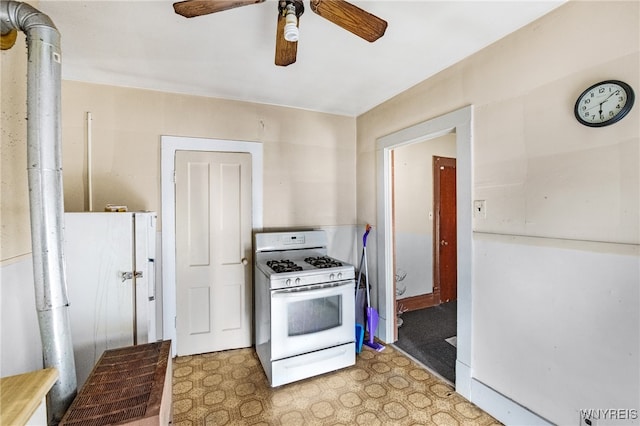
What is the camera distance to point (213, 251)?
2721 millimetres

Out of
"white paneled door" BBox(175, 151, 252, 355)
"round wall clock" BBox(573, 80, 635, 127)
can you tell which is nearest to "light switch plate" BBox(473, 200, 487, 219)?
"round wall clock" BBox(573, 80, 635, 127)

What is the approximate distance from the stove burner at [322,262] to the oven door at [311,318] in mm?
193

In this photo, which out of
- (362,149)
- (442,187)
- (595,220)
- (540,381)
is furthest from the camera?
(442,187)

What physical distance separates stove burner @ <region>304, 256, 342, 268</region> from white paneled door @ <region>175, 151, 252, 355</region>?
65cm

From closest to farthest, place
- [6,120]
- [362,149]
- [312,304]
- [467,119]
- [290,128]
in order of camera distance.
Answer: [6,120] → [467,119] → [312,304] → [290,128] → [362,149]

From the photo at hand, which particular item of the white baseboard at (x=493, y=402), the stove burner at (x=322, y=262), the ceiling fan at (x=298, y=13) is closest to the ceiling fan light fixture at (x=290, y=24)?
the ceiling fan at (x=298, y=13)

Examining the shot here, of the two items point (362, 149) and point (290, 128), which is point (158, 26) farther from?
point (362, 149)

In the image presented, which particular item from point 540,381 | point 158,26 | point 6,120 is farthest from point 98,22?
point 540,381

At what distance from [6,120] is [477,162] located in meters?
2.59

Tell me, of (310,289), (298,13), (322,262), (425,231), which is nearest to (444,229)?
(425,231)

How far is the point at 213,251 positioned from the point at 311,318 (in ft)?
3.87

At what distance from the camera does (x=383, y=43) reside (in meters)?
1.87

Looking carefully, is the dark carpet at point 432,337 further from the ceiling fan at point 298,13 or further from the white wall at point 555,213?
the ceiling fan at point 298,13

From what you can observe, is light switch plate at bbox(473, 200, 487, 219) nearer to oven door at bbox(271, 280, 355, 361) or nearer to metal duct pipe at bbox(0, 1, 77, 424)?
oven door at bbox(271, 280, 355, 361)
